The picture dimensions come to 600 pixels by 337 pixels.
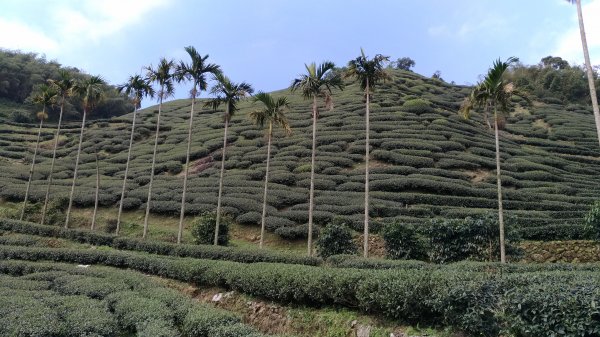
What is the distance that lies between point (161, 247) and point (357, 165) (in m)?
21.4

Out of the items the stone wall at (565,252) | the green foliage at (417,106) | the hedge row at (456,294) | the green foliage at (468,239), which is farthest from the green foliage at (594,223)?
the green foliage at (417,106)

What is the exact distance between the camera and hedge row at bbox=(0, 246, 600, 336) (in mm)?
7453

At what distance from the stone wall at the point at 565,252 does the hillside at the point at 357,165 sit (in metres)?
2.34

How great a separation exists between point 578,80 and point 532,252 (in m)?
A: 77.3

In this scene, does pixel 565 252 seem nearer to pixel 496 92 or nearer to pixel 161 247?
pixel 496 92

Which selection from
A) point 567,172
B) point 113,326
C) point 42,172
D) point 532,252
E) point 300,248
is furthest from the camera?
point 42,172

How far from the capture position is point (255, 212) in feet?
98.3

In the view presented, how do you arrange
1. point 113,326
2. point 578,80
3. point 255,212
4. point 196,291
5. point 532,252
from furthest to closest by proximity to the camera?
point 578,80 < point 255,212 < point 532,252 < point 196,291 < point 113,326

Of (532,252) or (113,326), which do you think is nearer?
(113,326)

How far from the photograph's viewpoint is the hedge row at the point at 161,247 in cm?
1967

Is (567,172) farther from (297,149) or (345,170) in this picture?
(297,149)

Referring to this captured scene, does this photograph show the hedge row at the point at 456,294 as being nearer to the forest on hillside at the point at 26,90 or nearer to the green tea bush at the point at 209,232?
the green tea bush at the point at 209,232

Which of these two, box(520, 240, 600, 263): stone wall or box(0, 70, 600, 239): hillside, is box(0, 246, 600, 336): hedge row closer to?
→ box(520, 240, 600, 263): stone wall

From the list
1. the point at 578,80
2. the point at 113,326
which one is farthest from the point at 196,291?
the point at 578,80
